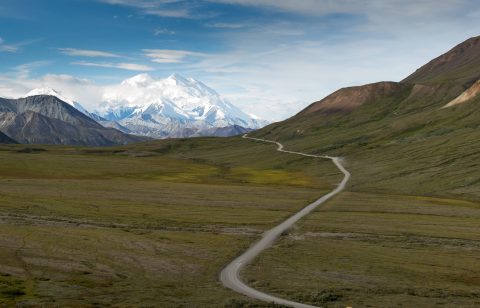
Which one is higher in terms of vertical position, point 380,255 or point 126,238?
point 126,238

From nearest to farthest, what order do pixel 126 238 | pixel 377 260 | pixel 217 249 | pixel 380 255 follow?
1. pixel 377 260
2. pixel 217 249
3. pixel 380 255
4. pixel 126 238

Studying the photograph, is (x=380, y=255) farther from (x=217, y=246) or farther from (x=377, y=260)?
(x=217, y=246)

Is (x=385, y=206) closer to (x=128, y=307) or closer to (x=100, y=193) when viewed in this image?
(x=100, y=193)

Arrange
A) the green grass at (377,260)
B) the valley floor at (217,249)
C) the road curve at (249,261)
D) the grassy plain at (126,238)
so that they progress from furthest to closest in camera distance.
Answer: the green grass at (377,260) → the valley floor at (217,249) → the road curve at (249,261) → the grassy plain at (126,238)

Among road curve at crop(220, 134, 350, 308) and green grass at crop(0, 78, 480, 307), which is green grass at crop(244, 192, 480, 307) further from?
road curve at crop(220, 134, 350, 308)

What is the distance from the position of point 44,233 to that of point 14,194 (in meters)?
49.2

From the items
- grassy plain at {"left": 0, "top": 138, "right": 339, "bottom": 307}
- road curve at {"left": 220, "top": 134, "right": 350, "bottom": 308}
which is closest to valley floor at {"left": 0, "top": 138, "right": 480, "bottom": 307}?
grassy plain at {"left": 0, "top": 138, "right": 339, "bottom": 307}

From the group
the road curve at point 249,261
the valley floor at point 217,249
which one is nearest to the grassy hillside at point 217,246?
the valley floor at point 217,249

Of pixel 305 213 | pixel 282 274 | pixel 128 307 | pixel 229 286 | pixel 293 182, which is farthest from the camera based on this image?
pixel 293 182

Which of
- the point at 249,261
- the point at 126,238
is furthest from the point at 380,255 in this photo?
the point at 126,238

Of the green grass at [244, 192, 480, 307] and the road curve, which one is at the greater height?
the road curve

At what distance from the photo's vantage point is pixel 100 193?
133 m

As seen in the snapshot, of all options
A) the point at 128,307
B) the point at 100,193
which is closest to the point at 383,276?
the point at 128,307

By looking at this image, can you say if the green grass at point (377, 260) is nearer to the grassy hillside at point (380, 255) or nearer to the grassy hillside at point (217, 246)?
the grassy hillside at point (380, 255)
